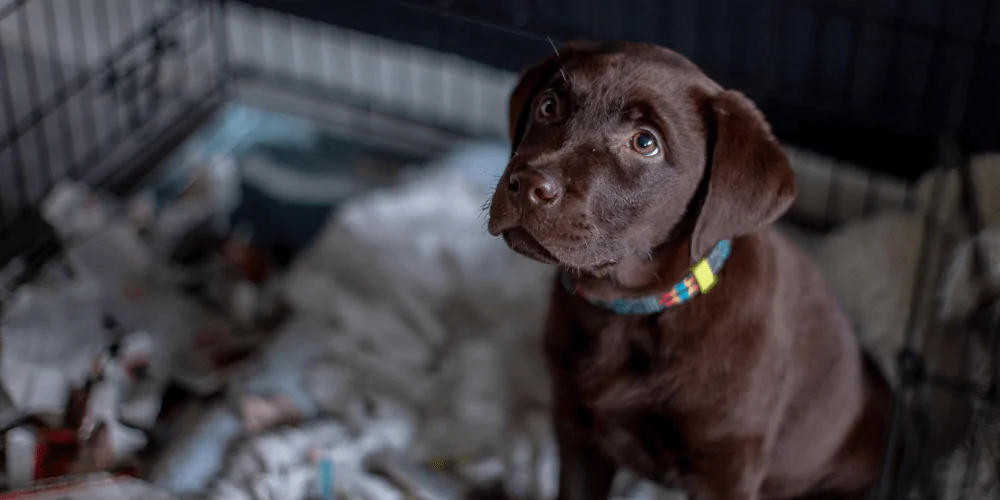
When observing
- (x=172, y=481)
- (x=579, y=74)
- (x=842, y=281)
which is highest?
(x=579, y=74)

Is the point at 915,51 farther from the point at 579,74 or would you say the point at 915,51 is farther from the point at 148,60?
the point at 148,60

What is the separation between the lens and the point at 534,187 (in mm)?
1301

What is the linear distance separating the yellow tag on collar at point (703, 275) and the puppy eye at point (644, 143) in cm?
17

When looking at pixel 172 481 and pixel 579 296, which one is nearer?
pixel 579 296

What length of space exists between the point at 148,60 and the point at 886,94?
1.62 metres

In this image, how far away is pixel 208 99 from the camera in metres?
2.79

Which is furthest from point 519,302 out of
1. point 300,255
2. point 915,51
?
point 915,51

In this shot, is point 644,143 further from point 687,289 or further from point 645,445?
point 645,445

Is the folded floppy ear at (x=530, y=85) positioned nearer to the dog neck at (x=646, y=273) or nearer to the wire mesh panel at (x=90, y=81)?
the dog neck at (x=646, y=273)

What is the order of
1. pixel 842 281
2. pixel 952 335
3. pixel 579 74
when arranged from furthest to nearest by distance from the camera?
pixel 842 281 → pixel 952 335 → pixel 579 74

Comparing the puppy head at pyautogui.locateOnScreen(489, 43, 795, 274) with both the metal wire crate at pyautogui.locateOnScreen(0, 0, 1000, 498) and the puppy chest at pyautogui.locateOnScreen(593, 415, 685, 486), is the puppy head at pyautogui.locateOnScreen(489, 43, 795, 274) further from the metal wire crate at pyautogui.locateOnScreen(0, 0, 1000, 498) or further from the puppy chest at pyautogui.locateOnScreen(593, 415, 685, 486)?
the metal wire crate at pyautogui.locateOnScreen(0, 0, 1000, 498)

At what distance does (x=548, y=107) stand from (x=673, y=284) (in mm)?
274

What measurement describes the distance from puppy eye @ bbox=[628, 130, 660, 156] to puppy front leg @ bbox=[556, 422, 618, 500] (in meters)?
0.50

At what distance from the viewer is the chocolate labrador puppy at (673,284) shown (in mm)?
1363
